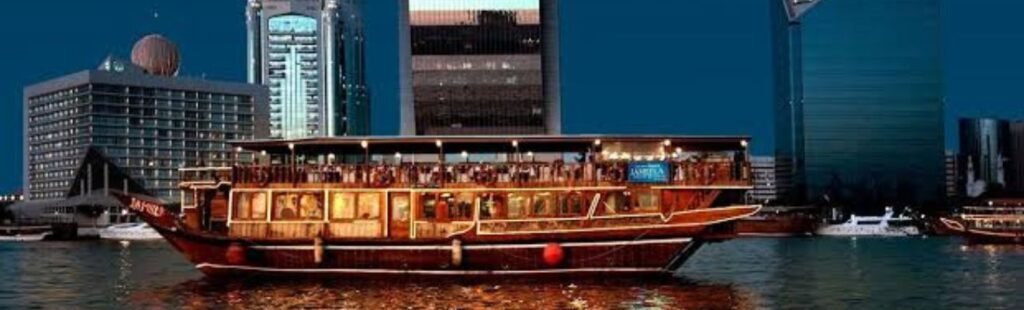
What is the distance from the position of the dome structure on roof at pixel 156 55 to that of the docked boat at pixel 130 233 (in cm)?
4372

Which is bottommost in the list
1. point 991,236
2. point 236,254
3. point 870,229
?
point 870,229

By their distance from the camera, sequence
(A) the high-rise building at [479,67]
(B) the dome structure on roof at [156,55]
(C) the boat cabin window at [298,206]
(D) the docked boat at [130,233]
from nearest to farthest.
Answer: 1. (C) the boat cabin window at [298,206]
2. (D) the docked boat at [130,233]
3. (A) the high-rise building at [479,67]
4. (B) the dome structure on roof at [156,55]

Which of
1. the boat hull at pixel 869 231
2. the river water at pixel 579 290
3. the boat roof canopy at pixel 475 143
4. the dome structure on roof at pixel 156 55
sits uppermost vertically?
the dome structure on roof at pixel 156 55

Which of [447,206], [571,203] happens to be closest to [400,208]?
[447,206]

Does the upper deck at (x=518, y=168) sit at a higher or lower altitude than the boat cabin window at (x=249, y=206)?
higher

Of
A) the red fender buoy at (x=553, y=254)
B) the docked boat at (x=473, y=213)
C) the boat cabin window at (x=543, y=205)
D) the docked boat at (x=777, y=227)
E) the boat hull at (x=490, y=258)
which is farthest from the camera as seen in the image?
the docked boat at (x=777, y=227)

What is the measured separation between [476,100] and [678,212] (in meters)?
104

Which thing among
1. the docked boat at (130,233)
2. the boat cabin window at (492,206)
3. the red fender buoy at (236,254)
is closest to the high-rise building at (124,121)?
the docked boat at (130,233)

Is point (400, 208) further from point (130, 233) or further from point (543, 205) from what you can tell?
point (130, 233)

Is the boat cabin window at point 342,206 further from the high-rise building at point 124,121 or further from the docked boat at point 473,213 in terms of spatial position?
the high-rise building at point 124,121

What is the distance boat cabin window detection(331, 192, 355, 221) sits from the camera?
151 ft

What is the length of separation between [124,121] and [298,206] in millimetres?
151541

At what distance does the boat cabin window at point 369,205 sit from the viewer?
46.1 m

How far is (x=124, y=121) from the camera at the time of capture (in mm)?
190000
